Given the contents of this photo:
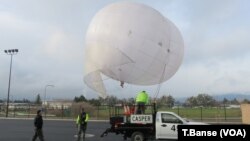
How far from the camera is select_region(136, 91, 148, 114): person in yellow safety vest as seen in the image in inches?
639

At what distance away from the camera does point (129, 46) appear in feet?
49.2

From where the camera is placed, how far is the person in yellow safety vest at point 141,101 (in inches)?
639

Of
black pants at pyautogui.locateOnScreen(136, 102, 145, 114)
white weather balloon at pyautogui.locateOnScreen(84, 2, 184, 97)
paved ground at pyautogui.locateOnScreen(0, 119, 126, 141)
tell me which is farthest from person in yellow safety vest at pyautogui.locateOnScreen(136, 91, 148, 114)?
paved ground at pyautogui.locateOnScreen(0, 119, 126, 141)

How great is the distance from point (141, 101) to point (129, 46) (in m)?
2.71

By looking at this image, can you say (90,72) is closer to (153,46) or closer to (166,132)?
(153,46)

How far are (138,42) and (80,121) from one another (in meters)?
5.54

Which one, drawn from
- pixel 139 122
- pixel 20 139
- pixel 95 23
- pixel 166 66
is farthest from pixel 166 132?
pixel 20 139

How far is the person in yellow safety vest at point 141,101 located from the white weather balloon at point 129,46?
67 cm

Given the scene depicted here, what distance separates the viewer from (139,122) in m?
16.4
